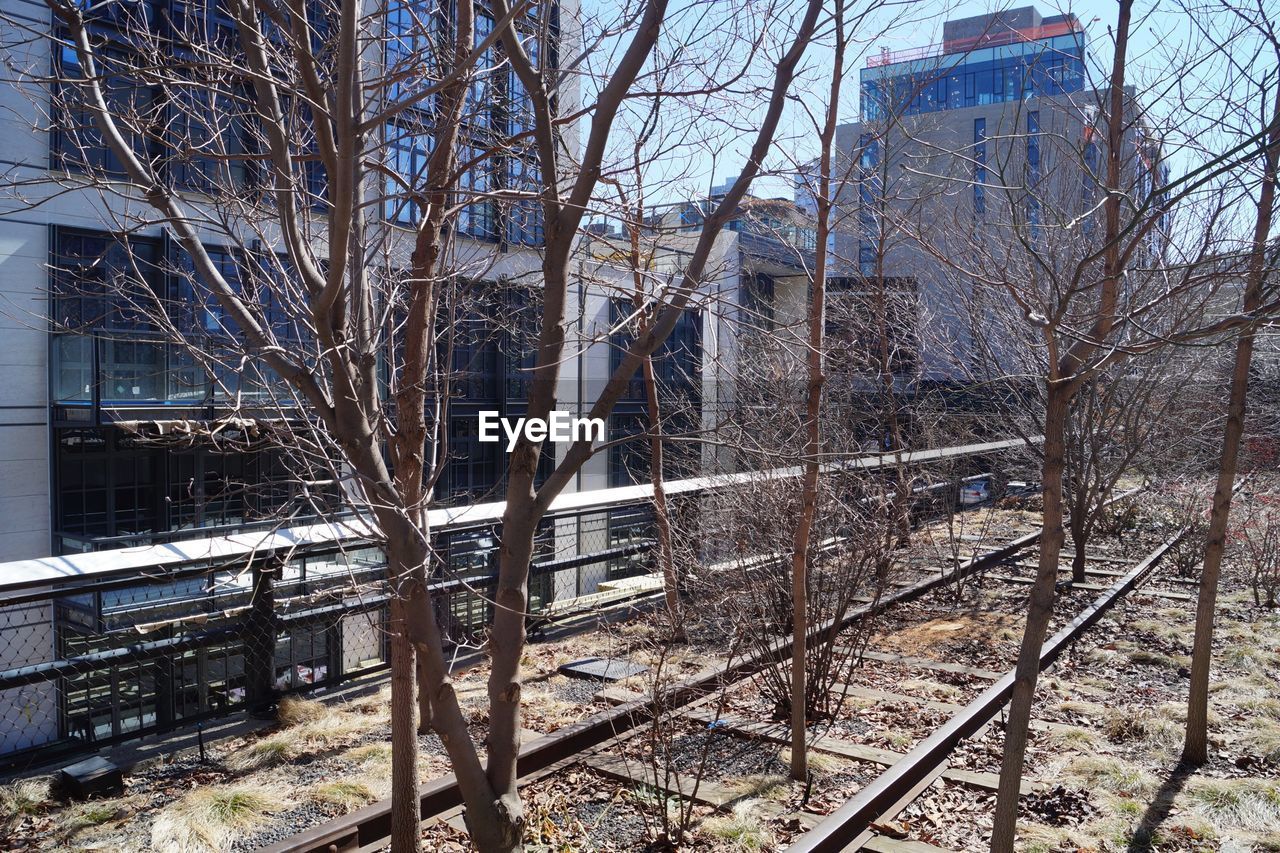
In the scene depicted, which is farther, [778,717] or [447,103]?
[778,717]

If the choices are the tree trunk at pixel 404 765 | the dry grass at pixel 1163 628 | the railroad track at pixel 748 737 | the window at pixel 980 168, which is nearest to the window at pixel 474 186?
the tree trunk at pixel 404 765

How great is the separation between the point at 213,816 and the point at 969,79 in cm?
3405

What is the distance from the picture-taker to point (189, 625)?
21.4 feet

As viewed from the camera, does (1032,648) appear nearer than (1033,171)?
Yes

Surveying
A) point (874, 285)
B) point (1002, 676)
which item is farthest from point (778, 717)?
point (874, 285)

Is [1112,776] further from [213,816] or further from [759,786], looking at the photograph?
[213,816]

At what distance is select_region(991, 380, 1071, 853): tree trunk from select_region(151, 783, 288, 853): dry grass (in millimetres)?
3583

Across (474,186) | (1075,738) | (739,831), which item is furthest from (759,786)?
(474,186)

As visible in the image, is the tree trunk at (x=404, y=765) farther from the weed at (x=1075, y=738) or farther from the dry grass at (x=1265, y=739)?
the dry grass at (x=1265, y=739)

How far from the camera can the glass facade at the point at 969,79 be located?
18.2 feet

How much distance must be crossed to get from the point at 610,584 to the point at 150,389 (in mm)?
12956

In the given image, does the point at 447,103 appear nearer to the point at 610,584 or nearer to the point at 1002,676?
the point at 1002,676

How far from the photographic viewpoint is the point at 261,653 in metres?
6.45

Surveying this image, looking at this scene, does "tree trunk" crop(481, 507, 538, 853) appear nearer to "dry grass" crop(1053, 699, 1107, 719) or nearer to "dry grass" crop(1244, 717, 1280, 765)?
"dry grass" crop(1053, 699, 1107, 719)
